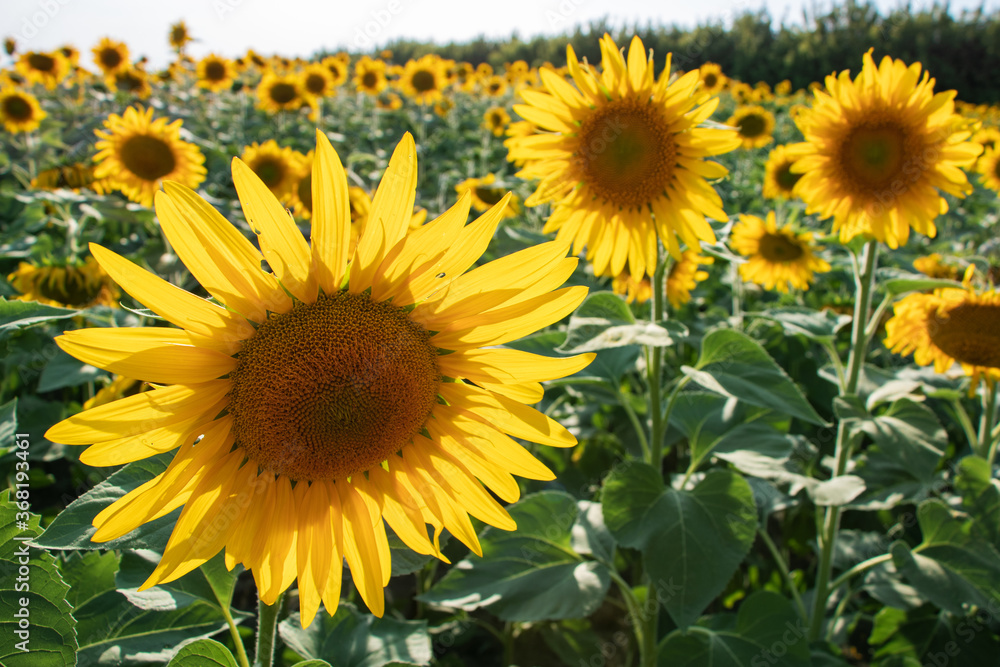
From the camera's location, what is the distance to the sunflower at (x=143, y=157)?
13.7 ft

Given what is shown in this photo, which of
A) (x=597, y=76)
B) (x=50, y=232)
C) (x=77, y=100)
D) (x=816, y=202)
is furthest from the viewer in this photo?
(x=77, y=100)

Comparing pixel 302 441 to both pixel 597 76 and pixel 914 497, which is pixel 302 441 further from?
pixel 914 497

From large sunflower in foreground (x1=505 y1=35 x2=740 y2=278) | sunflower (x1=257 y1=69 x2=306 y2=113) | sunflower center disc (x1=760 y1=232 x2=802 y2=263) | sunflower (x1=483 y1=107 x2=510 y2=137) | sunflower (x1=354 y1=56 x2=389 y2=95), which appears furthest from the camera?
sunflower (x1=354 y1=56 x2=389 y2=95)

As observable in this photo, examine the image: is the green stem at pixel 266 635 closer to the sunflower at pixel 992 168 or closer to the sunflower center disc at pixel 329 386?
the sunflower center disc at pixel 329 386

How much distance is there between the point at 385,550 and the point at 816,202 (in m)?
2.34

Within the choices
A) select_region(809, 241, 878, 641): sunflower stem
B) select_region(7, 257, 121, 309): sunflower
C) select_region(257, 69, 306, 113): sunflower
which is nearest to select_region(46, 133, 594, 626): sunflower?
select_region(809, 241, 878, 641): sunflower stem

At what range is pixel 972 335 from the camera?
2422 millimetres

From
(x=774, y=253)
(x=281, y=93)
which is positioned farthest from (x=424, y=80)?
(x=774, y=253)

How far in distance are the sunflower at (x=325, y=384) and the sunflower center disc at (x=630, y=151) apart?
3.85 ft

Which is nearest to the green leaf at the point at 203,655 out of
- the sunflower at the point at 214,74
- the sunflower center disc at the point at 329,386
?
the sunflower center disc at the point at 329,386

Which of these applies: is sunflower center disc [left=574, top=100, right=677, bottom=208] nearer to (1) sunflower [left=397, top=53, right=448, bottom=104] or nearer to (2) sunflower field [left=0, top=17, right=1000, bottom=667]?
(2) sunflower field [left=0, top=17, right=1000, bottom=667]

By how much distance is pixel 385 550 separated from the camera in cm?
118

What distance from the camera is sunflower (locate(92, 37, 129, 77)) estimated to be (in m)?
9.48

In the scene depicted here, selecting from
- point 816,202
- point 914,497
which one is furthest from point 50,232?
point 914,497
